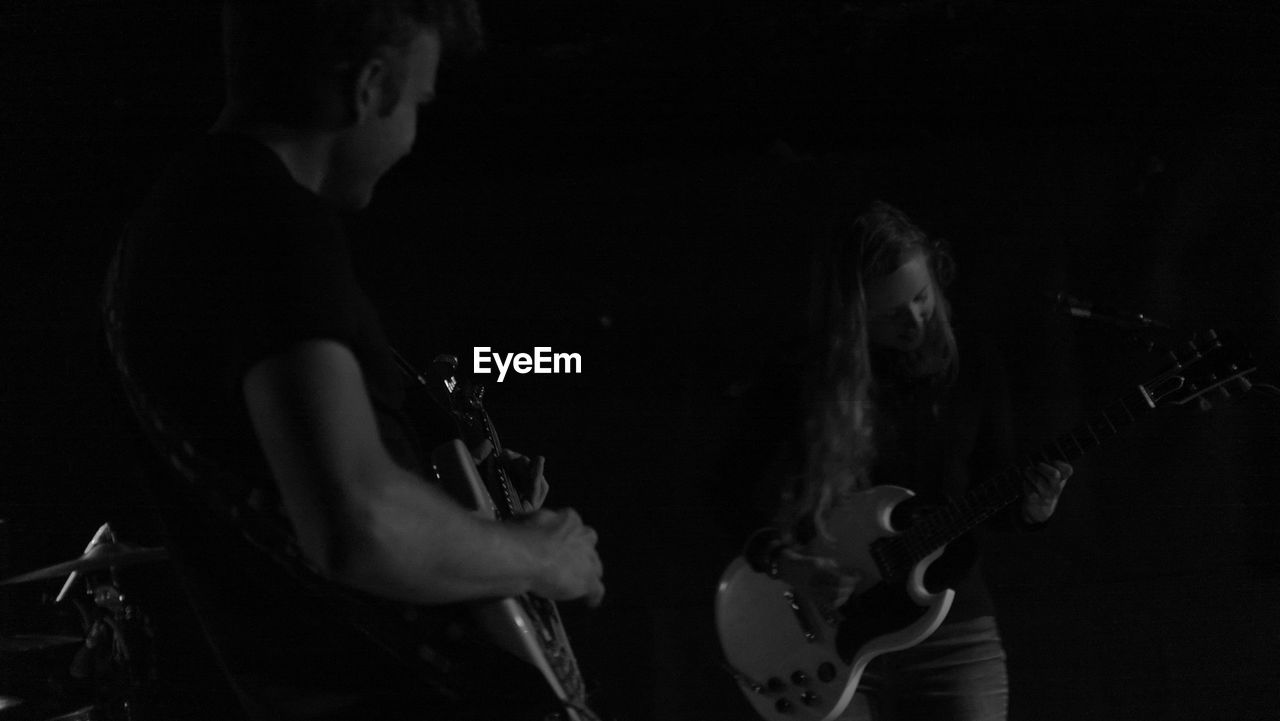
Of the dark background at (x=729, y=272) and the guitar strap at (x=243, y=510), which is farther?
the dark background at (x=729, y=272)

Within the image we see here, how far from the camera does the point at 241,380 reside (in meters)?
0.91

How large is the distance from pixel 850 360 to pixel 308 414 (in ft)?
6.02

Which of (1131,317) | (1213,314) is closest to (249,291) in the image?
(1131,317)

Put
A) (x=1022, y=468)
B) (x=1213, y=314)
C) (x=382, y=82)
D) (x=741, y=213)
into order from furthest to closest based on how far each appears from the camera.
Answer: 1. (x=741, y=213)
2. (x=1213, y=314)
3. (x=1022, y=468)
4. (x=382, y=82)

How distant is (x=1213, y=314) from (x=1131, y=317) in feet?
6.70

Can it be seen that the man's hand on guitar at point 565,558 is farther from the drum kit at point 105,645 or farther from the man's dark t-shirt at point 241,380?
the drum kit at point 105,645

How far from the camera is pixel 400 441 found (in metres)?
1.09

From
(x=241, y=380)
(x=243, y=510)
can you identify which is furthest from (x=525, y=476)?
(x=241, y=380)

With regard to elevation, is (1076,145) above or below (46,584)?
above

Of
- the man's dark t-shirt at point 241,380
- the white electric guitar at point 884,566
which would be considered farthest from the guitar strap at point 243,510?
the white electric guitar at point 884,566

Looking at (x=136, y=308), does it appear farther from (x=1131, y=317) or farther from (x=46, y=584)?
(x=46, y=584)

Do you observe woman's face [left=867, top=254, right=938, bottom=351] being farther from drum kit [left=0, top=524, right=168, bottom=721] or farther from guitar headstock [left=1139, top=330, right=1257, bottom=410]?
drum kit [left=0, top=524, right=168, bottom=721]

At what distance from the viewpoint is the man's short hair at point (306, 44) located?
3.29ft

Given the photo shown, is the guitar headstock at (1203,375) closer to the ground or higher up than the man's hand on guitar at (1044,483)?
higher up
